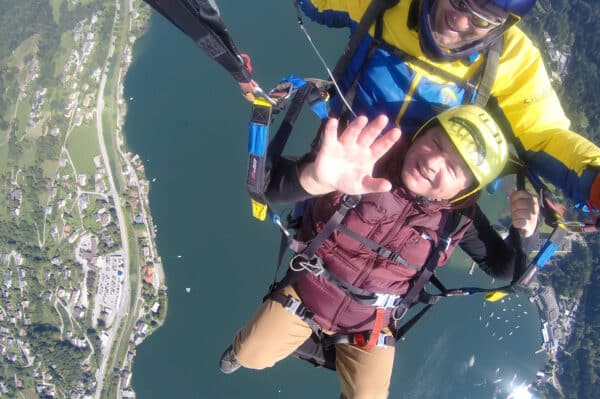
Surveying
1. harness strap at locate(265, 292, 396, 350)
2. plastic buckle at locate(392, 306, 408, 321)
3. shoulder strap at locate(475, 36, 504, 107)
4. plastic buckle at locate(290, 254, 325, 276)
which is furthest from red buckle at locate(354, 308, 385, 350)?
shoulder strap at locate(475, 36, 504, 107)

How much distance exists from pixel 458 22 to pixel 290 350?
5.54 ft

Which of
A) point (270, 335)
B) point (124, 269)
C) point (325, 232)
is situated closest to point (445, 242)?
point (325, 232)

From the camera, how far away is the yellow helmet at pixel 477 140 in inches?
55.7

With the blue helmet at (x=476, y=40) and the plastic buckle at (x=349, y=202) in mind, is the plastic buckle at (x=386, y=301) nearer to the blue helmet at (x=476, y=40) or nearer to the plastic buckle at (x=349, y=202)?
the plastic buckle at (x=349, y=202)

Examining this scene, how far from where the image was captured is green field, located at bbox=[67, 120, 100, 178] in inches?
357

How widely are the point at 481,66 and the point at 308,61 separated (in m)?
7.32

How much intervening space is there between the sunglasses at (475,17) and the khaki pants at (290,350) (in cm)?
142

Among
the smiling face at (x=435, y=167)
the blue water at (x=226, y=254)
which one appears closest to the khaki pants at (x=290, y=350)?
the smiling face at (x=435, y=167)

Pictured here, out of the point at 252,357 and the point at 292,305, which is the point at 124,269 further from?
the point at 292,305

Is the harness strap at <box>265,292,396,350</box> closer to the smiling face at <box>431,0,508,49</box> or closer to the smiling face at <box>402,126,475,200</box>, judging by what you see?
the smiling face at <box>402,126,475,200</box>

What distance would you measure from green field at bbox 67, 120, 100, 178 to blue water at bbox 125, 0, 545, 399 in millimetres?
760

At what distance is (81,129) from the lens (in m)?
9.34

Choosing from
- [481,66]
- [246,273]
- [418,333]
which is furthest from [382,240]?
[246,273]

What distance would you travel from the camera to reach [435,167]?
4.83ft
